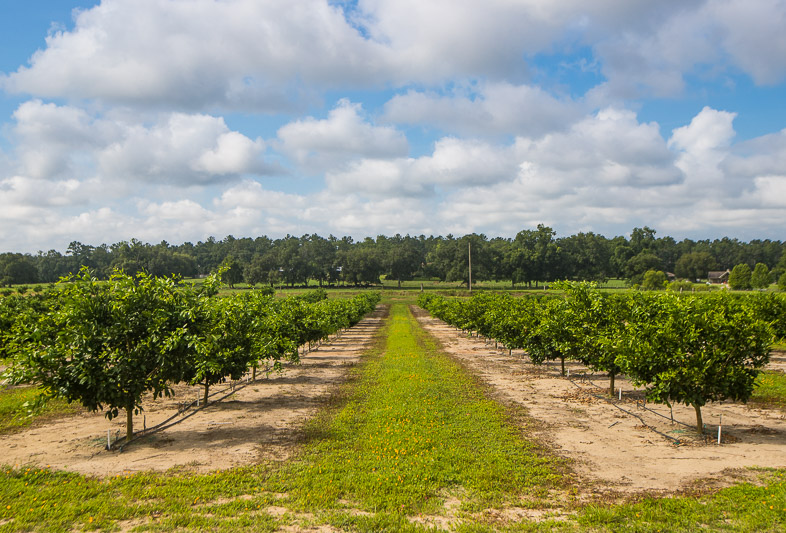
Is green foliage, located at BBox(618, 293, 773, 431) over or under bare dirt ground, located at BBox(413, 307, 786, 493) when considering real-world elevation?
over

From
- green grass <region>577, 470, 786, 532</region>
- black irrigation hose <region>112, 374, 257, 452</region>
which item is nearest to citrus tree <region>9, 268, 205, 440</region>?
black irrigation hose <region>112, 374, 257, 452</region>

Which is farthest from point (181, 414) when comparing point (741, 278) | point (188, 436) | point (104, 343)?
point (741, 278)

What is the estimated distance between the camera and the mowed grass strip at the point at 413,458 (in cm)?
945

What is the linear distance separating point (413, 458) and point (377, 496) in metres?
2.27

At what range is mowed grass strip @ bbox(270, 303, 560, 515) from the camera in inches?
372

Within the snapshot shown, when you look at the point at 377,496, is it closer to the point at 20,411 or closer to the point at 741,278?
the point at 20,411

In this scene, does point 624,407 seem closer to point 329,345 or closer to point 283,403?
point 283,403

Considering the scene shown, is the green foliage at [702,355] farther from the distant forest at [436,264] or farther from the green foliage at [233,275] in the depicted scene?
the green foliage at [233,275]

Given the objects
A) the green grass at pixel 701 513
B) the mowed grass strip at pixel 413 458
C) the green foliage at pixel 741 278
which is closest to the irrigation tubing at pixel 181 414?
the mowed grass strip at pixel 413 458

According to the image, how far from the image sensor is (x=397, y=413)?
15898mm

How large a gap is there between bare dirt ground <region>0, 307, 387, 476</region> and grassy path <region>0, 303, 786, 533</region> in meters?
0.75

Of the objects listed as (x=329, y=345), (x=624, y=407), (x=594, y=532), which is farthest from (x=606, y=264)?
(x=594, y=532)

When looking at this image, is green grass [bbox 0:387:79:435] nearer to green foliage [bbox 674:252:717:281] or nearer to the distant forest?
the distant forest

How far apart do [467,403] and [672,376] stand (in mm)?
7100
